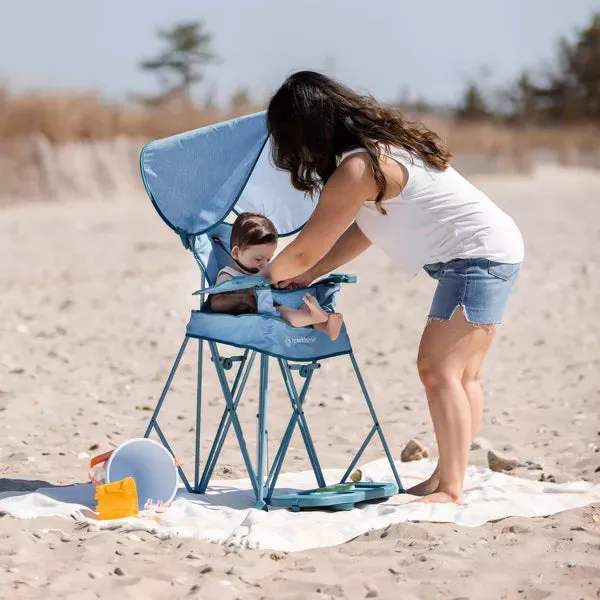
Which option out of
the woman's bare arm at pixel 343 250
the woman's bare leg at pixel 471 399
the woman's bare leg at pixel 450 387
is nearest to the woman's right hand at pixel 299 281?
the woman's bare arm at pixel 343 250

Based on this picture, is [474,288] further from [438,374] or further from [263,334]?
[263,334]

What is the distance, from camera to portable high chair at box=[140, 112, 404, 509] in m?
4.11

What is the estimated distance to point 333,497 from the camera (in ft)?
13.8

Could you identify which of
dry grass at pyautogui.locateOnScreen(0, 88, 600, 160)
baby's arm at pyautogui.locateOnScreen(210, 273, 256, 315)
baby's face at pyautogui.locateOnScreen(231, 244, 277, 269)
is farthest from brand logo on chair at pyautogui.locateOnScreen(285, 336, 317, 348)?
dry grass at pyautogui.locateOnScreen(0, 88, 600, 160)

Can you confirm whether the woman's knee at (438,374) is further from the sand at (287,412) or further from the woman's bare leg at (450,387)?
the sand at (287,412)

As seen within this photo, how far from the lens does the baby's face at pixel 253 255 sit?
4270 mm

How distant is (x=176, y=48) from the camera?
67.7 m

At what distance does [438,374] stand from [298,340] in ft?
1.68

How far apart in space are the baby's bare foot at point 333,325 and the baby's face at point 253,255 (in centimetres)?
31

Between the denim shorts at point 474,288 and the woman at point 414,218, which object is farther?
the denim shorts at point 474,288

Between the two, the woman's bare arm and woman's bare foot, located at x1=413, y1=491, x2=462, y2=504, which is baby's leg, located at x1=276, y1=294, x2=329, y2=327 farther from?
woman's bare foot, located at x1=413, y1=491, x2=462, y2=504

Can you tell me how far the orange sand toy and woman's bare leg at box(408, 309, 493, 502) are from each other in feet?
3.50

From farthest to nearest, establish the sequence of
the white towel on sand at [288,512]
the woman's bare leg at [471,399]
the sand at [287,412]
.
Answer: the woman's bare leg at [471,399]
the white towel on sand at [288,512]
the sand at [287,412]

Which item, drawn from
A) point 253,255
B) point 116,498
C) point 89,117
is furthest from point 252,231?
point 89,117
